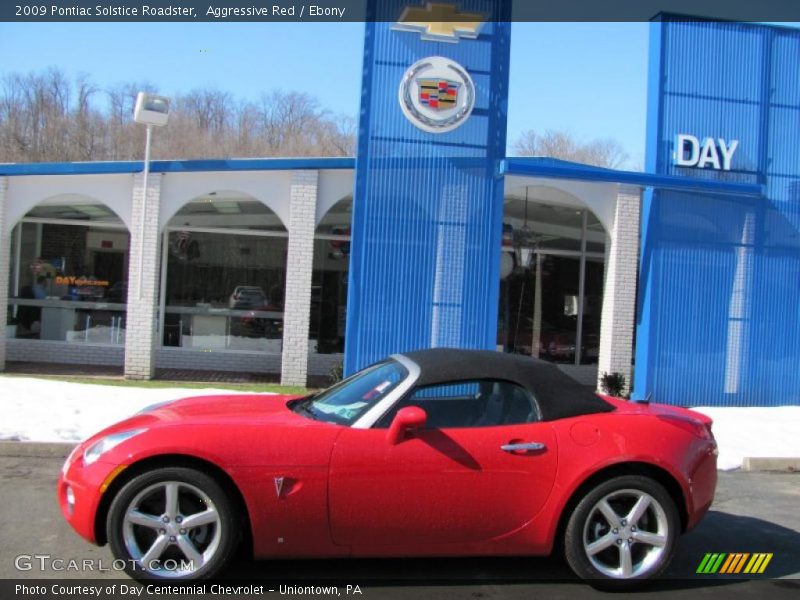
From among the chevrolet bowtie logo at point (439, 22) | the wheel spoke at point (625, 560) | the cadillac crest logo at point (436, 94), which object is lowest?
the wheel spoke at point (625, 560)

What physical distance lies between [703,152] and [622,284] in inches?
98.6

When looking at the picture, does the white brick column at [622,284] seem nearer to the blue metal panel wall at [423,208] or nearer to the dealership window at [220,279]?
the blue metal panel wall at [423,208]

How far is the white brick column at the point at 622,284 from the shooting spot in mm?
12492

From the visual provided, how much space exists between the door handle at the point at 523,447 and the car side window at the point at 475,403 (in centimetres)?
18

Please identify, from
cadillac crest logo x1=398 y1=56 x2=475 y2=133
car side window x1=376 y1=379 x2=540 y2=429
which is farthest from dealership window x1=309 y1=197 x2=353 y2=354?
car side window x1=376 y1=379 x2=540 y2=429

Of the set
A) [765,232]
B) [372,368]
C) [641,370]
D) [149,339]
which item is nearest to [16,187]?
[149,339]

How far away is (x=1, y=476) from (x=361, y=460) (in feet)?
13.2

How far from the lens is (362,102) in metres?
10.8

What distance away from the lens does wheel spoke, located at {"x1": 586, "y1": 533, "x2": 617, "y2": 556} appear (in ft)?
13.8

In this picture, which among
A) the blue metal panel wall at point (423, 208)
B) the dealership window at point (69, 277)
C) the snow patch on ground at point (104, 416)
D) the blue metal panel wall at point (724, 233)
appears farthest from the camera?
the dealership window at point (69, 277)

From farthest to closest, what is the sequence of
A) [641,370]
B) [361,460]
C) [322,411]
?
[641,370] → [322,411] → [361,460]

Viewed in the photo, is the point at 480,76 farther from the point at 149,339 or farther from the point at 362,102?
the point at 149,339

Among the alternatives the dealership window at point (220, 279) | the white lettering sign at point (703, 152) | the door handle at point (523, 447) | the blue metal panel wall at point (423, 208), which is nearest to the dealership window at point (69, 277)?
the dealership window at point (220, 279)

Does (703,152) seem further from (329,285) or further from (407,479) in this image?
(407,479)
